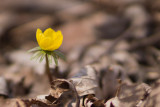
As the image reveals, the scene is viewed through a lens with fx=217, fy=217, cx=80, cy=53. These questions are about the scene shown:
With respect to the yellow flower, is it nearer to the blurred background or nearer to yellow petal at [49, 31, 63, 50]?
yellow petal at [49, 31, 63, 50]

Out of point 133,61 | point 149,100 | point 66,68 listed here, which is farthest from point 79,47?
point 149,100

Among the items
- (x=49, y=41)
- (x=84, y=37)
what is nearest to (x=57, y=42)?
(x=49, y=41)

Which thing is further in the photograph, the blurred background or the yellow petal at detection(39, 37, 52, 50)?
the blurred background

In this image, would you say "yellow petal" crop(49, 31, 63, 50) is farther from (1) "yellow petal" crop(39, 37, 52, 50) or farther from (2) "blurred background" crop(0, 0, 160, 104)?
(2) "blurred background" crop(0, 0, 160, 104)

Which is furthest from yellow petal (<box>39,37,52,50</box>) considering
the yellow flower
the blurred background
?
the blurred background

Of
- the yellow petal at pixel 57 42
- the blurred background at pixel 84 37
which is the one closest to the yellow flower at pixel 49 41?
the yellow petal at pixel 57 42

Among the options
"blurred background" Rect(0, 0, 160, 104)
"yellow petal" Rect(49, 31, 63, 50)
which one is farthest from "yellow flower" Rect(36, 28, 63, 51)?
"blurred background" Rect(0, 0, 160, 104)

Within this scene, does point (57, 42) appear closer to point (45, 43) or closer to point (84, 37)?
point (45, 43)

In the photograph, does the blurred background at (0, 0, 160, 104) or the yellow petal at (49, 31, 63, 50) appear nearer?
the yellow petal at (49, 31, 63, 50)

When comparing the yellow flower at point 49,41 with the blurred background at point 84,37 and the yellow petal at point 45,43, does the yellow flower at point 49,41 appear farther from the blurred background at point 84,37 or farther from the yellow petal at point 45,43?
the blurred background at point 84,37

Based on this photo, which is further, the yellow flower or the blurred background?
the blurred background
